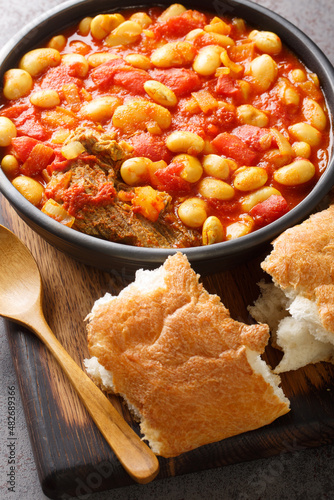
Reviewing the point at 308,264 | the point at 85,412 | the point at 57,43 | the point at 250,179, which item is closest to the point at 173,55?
the point at 57,43

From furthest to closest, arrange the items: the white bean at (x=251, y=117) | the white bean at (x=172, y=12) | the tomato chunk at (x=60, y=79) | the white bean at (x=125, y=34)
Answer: the white bean at (x=172, y=12), the white bean at (x=125, y=34), the tomato chunk at (x=60, y=79), the white bean at (x=251, y=117)

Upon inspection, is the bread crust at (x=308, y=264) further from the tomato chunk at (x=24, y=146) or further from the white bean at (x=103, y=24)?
the white bean at (x=103, y=24)

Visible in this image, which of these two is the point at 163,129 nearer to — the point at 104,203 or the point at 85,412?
the point at 104,203

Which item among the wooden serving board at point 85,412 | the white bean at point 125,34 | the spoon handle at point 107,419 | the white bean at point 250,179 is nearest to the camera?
the spoon handle at point 107,419

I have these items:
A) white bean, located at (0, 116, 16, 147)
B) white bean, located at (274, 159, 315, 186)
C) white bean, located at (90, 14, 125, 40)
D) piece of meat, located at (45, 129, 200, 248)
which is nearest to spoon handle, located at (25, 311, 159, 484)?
piece of meat, located at (45, 129, 200, 248)

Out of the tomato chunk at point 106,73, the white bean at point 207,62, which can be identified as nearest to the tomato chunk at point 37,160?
the tomato chunk at point 106,73

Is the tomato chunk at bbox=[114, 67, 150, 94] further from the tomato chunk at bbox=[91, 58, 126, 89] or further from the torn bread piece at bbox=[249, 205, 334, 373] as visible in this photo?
the torn bread piece at bbox=[249, 205, 334, 373]
